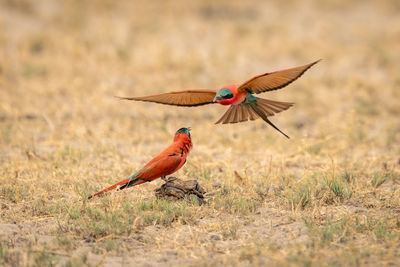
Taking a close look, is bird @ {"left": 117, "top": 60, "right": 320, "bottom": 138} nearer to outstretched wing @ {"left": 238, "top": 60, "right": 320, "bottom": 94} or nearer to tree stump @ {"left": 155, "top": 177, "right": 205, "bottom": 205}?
outstretched wing @ {"left": 238, "top": 60, "right": 320, "bottom": 94}

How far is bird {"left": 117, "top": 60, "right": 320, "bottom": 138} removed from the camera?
368cm

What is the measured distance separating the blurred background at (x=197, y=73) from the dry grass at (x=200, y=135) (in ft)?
0.14

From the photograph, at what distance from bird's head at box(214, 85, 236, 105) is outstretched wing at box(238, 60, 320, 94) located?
2.8 inches

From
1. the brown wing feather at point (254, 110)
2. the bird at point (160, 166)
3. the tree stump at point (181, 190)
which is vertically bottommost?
the tree stump at point (181, 190)

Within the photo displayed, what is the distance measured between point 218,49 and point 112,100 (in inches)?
159

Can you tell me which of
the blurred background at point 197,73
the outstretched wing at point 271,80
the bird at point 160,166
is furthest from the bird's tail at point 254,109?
the blurred background at point 197,73

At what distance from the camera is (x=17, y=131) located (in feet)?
24.4

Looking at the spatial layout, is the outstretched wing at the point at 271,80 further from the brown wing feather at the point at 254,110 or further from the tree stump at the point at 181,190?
the tree stump at the point at 181,190

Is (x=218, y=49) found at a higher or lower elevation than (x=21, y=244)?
higher

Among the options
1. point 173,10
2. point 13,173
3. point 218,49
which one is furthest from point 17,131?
point 173,10

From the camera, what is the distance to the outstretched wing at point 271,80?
357 cm

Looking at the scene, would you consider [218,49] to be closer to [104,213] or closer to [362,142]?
[362,142]

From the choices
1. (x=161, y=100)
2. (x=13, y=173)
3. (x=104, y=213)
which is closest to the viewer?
(x=161, y=100)

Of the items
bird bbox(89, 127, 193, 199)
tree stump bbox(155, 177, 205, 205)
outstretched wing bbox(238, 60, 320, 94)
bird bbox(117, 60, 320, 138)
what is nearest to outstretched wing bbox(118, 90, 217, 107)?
bird bbox(117, 60, 320, 138)
